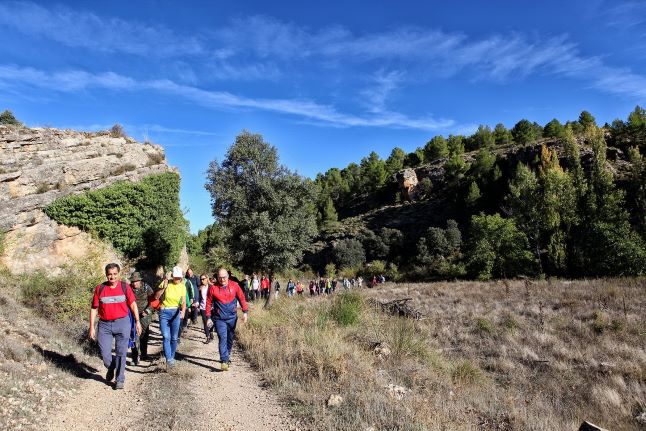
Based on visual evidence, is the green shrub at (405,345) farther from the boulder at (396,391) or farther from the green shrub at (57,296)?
the green shrub at (57,296)

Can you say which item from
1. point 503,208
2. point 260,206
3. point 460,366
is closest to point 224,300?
point 460,366

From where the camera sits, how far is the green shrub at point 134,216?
13.3 m

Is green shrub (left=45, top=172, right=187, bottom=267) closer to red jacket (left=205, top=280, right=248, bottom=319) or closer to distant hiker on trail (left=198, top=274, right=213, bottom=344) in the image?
distant hiker on trail (left=198, top=274, right=213, bottom=344)

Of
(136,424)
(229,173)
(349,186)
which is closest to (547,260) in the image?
(229,173)

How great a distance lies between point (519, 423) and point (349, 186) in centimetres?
10682

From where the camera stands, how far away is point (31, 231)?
496 inches

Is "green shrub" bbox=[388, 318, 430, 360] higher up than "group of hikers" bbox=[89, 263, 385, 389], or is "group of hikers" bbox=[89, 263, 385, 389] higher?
"group of hikers" bbox=[89, 263, 385, 389]

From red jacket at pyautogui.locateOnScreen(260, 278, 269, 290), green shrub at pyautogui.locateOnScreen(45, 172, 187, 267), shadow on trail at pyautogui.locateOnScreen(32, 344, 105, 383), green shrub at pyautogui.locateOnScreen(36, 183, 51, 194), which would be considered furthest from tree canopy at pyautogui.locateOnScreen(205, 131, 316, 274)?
shadow on trail at pyautogui.locateOnScreen(32, 344, 105, 383)

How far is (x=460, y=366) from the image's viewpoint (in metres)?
8.95

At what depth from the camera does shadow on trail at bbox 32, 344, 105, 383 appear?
249 inches

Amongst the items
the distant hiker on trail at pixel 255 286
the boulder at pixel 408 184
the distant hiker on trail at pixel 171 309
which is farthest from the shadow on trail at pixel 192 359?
the boulder at pixel 408 184

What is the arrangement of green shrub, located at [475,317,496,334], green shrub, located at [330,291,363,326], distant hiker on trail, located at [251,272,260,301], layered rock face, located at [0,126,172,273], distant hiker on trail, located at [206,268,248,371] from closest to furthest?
distant hiker on trail, located at [206,268,248,371] < green shrub, located at [330,291,363,326] < layered rock face, located at [0,126,172,273] < green shrub, located at [475,317,496,334] < distant hiker on trail, located at [251,272,260,301]

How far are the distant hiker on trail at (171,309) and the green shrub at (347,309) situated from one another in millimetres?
5286

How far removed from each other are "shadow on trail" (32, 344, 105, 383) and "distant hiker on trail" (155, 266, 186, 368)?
1.11m
